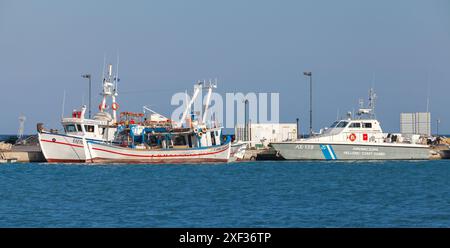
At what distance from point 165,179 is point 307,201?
15929 millimetres

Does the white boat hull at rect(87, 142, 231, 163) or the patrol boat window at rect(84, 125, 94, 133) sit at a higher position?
the patrol boat window at rect(84, 125, 94, 133)

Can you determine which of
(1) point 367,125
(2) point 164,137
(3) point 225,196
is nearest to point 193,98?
(2) point 164,137

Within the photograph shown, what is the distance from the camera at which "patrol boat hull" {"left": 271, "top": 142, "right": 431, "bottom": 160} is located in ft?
225

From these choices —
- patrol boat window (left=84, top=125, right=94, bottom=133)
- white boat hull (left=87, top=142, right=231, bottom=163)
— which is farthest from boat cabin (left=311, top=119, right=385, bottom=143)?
patrol boat window (left=84, top=125, right=94, bottom=133)

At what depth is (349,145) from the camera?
68.4 meters

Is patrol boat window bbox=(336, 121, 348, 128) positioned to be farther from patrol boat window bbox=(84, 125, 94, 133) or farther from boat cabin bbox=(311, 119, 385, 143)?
patrol boat window bbox=(84, 125, 94, 133)

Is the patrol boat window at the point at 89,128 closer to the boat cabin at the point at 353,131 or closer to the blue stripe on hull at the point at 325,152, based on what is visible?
the boat cabin at the point at 353,131

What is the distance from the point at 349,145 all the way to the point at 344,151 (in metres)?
0.69

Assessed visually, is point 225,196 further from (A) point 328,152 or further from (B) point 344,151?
(B) point 344,151

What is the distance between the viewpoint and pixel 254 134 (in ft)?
276

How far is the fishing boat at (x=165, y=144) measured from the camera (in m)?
66.3

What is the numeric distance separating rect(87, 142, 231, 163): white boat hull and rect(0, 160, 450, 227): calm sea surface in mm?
2560

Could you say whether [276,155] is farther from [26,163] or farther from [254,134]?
[26,163]

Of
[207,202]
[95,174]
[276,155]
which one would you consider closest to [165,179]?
[95,174]
